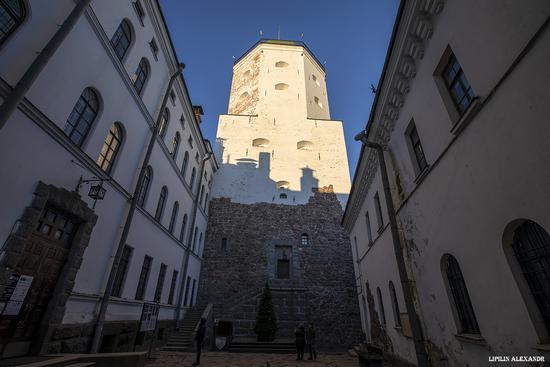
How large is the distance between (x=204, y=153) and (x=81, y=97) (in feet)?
39.2

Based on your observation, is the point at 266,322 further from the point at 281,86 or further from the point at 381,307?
the point at 281,86

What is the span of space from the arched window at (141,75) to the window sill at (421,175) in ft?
33.5

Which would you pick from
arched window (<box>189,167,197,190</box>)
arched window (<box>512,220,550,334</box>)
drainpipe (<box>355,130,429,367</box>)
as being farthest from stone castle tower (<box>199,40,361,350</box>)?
arched window (<box>512,220,550,334</box>)

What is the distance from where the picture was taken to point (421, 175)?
21.9 ft

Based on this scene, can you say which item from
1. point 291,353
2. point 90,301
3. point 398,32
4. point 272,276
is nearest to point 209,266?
point 272,276

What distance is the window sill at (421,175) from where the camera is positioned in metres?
6.39

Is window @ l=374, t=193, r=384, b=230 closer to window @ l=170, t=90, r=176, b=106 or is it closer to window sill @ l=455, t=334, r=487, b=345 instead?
window sill @ l=455, t=334, r=487, b=345

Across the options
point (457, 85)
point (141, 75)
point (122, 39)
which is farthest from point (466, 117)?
point (141, 75)

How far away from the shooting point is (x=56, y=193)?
21.5ft

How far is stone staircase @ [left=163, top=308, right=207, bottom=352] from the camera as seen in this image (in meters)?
13.0

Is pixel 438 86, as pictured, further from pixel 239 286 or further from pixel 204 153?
pixel 239 286

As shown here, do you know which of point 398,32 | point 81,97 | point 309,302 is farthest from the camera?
point 309,302

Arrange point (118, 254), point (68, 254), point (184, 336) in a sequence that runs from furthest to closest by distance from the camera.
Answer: point (184, 336)
point (118, 254)
point (68, 254)

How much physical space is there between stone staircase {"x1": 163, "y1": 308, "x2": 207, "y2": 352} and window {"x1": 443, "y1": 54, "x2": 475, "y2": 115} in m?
14.5
